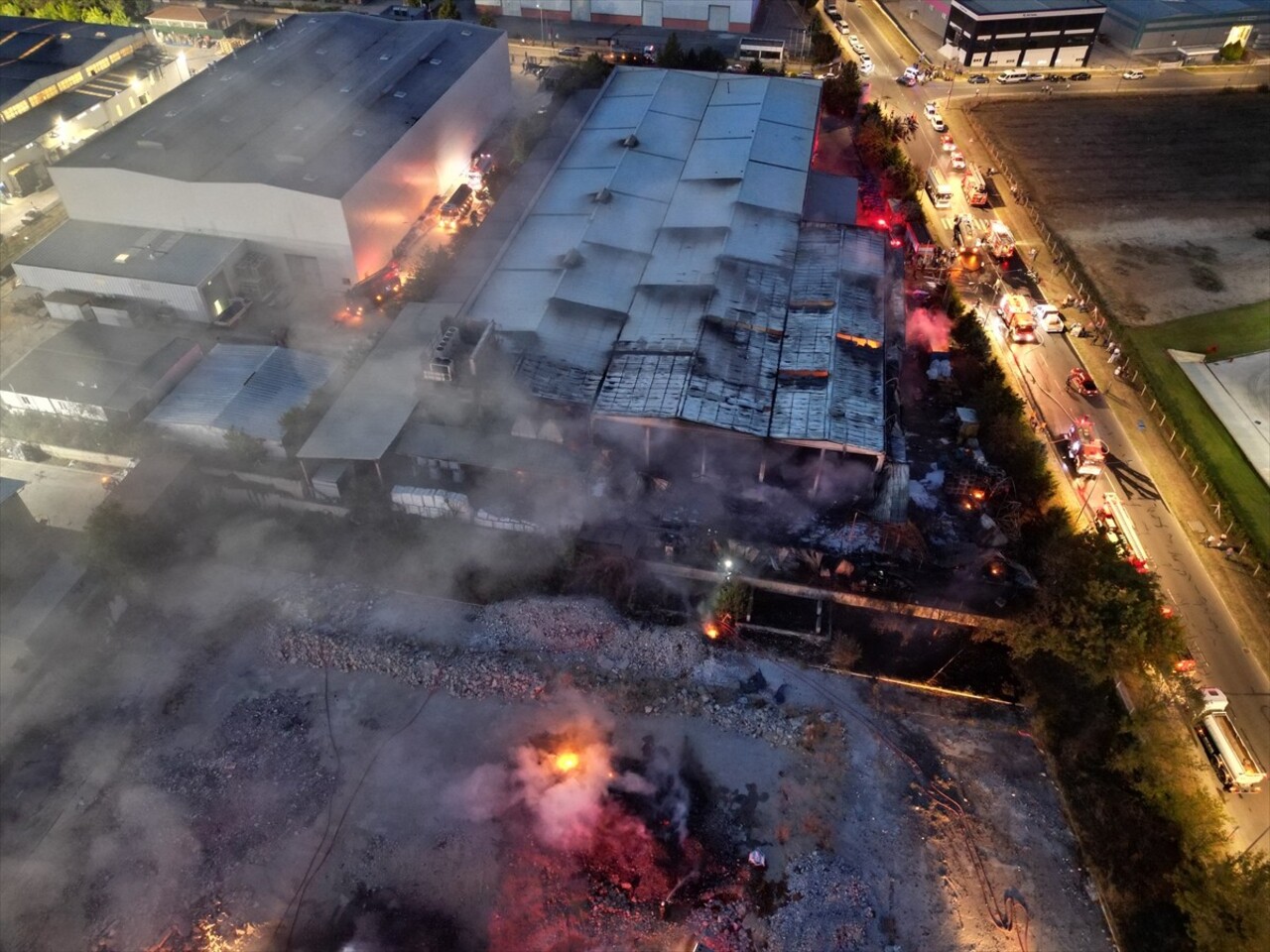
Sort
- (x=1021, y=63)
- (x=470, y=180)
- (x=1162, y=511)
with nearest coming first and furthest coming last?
(x=1162, y=511) < (x=470, y=180) < (x=1021, y=63)

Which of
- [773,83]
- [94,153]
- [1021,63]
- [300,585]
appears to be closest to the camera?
[300,585]

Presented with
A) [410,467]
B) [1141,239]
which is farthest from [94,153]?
[1141,239]

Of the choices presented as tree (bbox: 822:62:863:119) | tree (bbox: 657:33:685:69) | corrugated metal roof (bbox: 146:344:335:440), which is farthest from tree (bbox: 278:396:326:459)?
tree (bbox: 822:62:863:119)

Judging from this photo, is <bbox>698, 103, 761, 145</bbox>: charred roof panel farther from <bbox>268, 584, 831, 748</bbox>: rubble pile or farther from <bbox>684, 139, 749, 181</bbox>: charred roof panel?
<bbox>268, 584, 831, 748</bbox>: rubble pile

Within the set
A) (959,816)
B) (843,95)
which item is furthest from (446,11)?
(959,816)

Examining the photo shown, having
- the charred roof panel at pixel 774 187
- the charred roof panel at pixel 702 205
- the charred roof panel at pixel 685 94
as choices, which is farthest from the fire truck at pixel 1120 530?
the charred roof panel at pixel 685 94

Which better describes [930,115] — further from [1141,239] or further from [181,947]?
[181,947]

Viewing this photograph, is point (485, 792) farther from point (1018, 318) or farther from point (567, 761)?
point (1018, 318)
